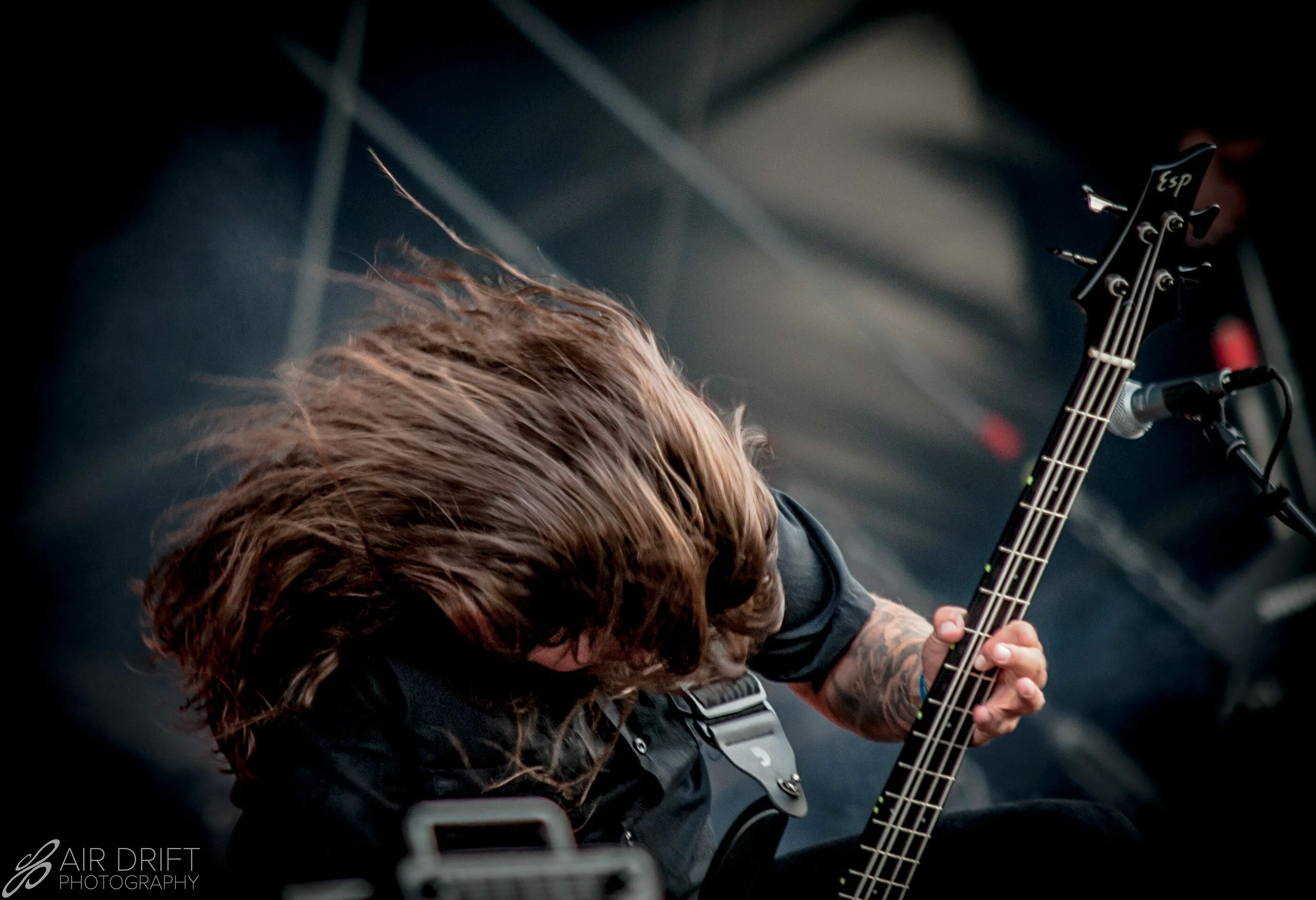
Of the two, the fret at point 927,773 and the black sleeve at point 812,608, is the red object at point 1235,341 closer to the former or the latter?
the black sleeve at point 812,608

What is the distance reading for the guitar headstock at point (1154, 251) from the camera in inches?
48.8

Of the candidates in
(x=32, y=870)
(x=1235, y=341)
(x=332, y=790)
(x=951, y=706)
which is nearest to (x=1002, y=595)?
(x=951, y=706)

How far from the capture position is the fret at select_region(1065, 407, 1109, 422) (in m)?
1.25

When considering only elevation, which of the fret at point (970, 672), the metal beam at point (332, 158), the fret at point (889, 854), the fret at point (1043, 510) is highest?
the metal beam at point (332, 158)

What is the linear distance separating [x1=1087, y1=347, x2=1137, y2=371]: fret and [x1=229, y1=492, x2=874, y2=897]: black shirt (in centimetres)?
55

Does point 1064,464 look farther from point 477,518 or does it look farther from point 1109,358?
point 477,518

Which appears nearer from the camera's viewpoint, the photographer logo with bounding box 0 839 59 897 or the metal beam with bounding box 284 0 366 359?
the photographer logo with bounding box 0 839 59 897

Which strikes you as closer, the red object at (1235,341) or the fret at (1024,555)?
the fret at (1024,555)

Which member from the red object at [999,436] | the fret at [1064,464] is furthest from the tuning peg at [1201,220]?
the red object at [999,436]

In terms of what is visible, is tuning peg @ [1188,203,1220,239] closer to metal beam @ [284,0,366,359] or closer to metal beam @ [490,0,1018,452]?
metal beam @ [490,0,1018,452]

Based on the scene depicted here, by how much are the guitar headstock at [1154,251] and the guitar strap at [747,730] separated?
0.80 m

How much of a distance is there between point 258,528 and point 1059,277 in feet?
9.12

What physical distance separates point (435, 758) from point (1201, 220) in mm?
1285

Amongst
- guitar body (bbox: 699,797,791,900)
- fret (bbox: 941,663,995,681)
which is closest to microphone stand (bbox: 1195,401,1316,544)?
fret (bbox: 941,663,995,681)
